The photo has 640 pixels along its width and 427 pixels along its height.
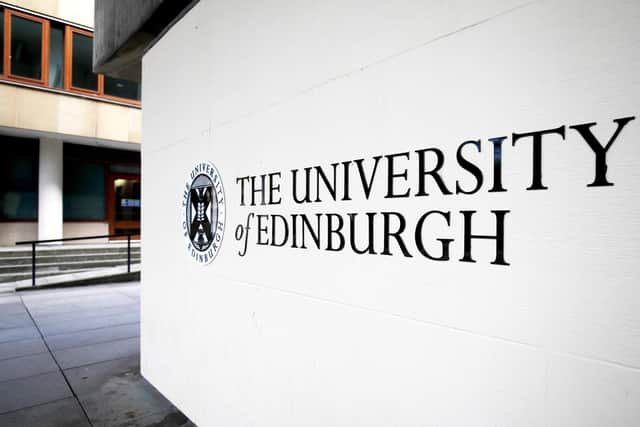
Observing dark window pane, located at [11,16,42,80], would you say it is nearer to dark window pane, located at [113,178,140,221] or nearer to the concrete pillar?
the concrete pillar

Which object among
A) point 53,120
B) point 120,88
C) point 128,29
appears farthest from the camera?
point 120,88

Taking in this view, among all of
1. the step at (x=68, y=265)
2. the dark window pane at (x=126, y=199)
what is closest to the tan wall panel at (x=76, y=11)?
the dark window pane at (x=126, y=199)

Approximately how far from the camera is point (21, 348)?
15.2ft

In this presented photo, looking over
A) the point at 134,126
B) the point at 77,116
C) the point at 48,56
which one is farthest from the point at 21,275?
the point at 48,56

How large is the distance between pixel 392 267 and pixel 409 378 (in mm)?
455

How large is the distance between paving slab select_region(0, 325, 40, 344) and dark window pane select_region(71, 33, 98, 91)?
9139 mm

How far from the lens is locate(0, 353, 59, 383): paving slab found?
3.88 m

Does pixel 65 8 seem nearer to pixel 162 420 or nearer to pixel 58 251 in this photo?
pixel 58 251

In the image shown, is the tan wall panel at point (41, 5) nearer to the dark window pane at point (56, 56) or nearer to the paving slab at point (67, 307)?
the dark window pane at point (56, 56)

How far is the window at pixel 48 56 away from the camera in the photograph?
10.8 m

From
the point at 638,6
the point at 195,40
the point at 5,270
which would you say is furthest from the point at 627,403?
the point at 5,270

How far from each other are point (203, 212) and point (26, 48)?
40.1 ft

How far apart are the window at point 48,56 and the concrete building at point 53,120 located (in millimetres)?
24

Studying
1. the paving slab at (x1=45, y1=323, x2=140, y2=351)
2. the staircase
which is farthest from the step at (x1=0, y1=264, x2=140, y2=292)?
the paving slab at (x1=45, y1=323, x2=140, y2=351)
